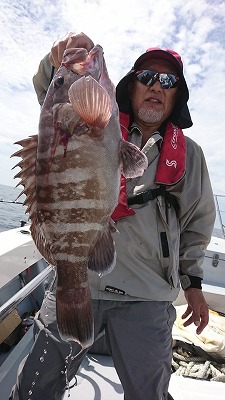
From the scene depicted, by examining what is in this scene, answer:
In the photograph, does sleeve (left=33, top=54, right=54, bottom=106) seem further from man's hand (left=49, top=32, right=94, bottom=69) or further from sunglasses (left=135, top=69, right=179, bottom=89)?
sunglasses (left=135, top=69, right=179, bottom=89)

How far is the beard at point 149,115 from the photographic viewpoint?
2.87 meters

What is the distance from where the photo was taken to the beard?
2.87 metres

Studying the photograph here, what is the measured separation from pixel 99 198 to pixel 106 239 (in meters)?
0.21

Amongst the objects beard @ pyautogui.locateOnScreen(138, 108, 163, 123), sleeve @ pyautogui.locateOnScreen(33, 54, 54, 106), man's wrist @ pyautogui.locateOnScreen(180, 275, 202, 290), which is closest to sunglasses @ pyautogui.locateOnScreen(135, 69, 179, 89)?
beard @ pyautogui.locateOnScreen(138, 108, 163, 123)

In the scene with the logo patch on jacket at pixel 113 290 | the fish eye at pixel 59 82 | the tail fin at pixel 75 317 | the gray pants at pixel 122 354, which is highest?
the fish eye at pixel 59 82

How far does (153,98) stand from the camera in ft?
9.43

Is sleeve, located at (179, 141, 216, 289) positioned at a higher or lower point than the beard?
lower

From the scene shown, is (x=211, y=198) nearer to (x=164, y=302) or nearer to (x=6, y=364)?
(x=164, y=302)

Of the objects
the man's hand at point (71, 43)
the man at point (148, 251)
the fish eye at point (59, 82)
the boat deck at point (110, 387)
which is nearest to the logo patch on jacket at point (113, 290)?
the man at point (148, 251)

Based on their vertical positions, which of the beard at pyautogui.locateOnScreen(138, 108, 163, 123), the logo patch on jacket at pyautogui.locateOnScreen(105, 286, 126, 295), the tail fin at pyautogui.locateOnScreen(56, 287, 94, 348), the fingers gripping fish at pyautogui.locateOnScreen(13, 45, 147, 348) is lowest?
the logo patch on jacket at pyautogui.locateOnScreen(105, 286, 126, 295)

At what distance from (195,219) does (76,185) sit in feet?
5.46

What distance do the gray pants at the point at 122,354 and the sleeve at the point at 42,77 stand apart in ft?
5.20

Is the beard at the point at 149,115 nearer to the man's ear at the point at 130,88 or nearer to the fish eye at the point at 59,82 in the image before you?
the man's ear at the point at 130,88

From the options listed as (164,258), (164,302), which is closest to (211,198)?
(164,258)
